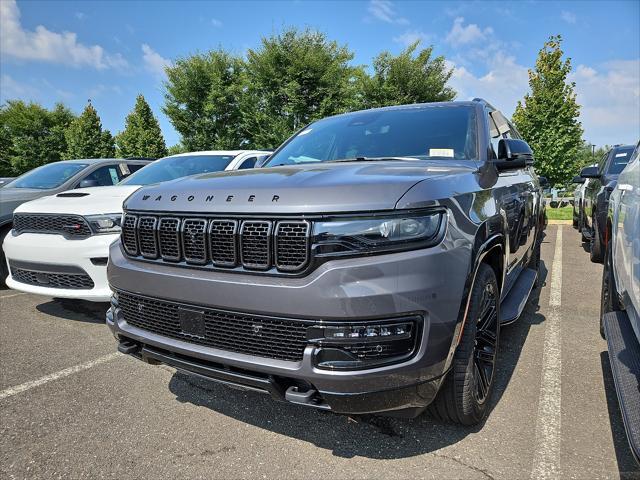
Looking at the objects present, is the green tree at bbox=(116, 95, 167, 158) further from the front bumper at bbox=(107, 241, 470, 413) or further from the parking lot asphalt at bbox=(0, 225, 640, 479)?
the front bumper at bbox=(107, 241, 470, 413)

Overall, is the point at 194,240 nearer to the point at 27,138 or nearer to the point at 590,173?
the point at 590,173

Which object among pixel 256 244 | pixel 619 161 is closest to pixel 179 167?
pixel 256 244

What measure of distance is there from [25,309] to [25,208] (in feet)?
3.74

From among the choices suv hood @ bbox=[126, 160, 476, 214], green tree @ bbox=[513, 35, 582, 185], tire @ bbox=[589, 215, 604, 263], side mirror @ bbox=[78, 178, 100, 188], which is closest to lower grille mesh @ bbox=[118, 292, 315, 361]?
suv hood @ bbox=[126, 160, 476, 214]

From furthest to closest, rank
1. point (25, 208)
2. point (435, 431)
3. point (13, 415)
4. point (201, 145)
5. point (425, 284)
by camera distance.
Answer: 1. point (201, 145)
2. point (25, 208)
3. point (13, 415)
4. point (435, 431)
5. point (425, 284)

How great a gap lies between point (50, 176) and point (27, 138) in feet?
130

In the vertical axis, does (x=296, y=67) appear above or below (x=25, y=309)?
above

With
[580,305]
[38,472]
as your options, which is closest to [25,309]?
[38,472]

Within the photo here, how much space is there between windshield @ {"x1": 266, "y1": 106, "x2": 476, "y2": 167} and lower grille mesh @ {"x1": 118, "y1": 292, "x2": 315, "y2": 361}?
153 cm

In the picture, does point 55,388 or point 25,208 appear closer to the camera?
point 55,388

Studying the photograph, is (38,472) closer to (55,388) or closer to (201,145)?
(55,388)

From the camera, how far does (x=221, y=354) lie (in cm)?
201

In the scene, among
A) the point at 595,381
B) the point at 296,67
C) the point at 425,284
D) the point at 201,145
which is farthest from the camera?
the point at 201,145

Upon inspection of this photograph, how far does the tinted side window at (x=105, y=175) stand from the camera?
20.4ft
